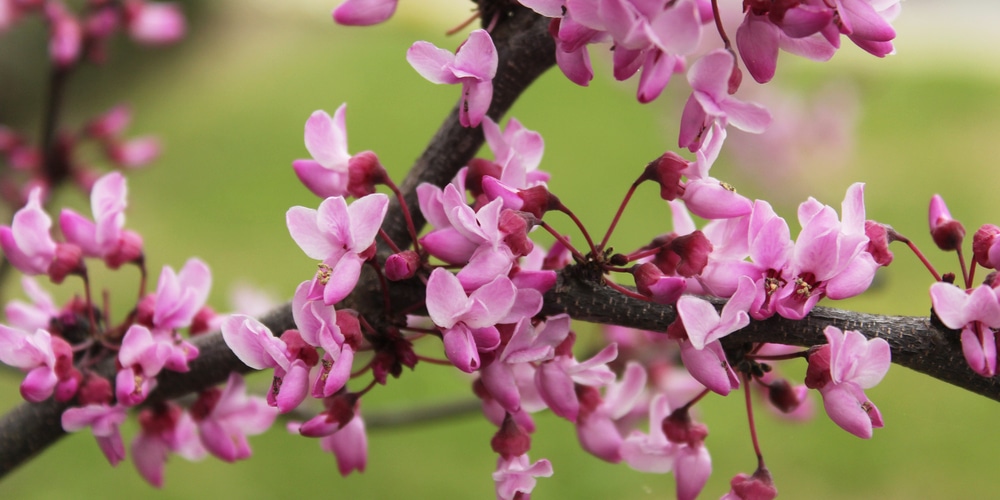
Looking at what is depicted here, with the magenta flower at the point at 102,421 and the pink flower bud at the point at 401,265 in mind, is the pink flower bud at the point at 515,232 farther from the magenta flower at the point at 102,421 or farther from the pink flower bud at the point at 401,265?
the magenta flower at the point at 102,421

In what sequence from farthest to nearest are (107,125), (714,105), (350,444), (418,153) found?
(418,153) < (107,125) < (350,444) < (714,105)

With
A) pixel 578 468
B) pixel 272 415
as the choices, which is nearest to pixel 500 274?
pixel 272 415

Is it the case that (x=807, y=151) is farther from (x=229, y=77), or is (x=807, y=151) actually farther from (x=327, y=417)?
(x=229, y=77)

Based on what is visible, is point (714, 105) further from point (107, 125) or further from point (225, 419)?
point (107, 125)

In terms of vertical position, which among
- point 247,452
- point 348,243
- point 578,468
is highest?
point 348,243

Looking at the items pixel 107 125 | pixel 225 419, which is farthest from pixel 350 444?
pixel 107 125
